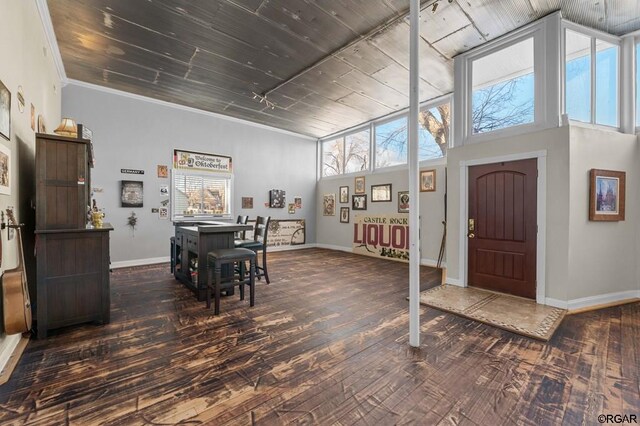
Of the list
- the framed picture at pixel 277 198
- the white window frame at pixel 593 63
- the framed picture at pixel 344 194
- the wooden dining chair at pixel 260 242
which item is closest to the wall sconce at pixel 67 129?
the wooden dining chair at pixel 260 242

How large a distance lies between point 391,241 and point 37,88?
21.4 ft

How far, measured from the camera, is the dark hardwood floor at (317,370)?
5.49ft

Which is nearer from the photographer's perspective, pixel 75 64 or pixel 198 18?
pixel 198 18

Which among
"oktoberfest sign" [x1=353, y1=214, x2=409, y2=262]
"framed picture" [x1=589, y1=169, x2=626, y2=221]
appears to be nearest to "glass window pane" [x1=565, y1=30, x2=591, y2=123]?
"framed picture" [x1=589, y1=169, x2=626, y2=221]

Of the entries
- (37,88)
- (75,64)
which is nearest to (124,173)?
(75,64)

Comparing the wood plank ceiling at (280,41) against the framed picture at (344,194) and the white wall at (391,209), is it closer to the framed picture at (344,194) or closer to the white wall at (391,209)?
the white wall at (391,209)

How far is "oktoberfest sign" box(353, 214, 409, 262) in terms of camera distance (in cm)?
662

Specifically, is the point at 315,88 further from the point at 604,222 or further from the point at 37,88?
the point at 604,222

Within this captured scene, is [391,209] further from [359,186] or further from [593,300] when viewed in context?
[593,300]

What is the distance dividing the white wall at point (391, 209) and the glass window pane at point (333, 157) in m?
A: 0.31

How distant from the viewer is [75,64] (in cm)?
450

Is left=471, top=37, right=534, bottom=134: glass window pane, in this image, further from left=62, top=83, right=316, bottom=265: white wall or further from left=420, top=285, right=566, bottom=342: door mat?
left=62, top=83, right=316, bottom=265: white wall

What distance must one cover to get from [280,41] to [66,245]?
3512mm

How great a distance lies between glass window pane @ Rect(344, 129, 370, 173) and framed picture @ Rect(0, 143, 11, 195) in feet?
21.9
